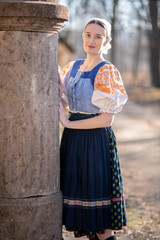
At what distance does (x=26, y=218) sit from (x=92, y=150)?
0.65 m

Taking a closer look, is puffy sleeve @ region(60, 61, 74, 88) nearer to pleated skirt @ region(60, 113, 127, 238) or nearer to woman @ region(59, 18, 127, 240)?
woman @ region(59, 18, 127, 240)

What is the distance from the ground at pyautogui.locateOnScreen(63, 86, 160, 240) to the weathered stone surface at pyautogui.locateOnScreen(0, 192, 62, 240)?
2.37ft

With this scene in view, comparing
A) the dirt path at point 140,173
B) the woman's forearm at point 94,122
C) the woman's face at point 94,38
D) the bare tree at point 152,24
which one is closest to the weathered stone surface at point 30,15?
the woman's face at point 94,38

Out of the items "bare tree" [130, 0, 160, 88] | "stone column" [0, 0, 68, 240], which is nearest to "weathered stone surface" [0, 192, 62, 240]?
"stone column" [0, 0, 68, 240]

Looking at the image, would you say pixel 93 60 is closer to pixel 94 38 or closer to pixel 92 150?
pixel 94 38

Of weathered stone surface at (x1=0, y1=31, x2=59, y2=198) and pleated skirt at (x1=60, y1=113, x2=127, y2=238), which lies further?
pleated skirt at (x1=60, y1=113, x2=127, y2=238)

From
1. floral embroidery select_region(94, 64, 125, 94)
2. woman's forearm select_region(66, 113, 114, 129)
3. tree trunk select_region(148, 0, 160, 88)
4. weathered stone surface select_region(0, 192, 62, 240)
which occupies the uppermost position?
tree trunk select_region(148, 0, 160, 88)

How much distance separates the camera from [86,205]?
2.89 metres

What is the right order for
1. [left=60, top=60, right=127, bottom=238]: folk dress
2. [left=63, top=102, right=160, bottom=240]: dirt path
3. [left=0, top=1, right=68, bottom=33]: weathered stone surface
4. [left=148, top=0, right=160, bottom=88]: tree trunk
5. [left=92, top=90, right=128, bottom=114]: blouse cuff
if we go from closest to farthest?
[left=0, top=1, right=68, bottom=33]: weathered stone surface < [left=92, top=90, right=128, bottom=114]: blouse cuff < [left=60, top=60, right=127, bottom=238]: folk dress < [left=63, top=102, right=160, bottom=240]: dirt path < [left=148, top=0, right=160, bottom=88]: tree trunk

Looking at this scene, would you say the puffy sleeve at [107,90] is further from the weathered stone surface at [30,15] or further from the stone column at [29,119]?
the weathered stone surface at [30,15]

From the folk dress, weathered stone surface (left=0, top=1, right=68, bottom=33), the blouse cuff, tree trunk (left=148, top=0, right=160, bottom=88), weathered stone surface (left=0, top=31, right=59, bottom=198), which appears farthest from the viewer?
tree trunk (left=148, top=0, right=160, bottom=88)

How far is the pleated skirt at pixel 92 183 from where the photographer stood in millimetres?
2891

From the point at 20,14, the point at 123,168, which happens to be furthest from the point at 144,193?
the point at 20,14

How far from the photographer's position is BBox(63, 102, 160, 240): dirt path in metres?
3.94
